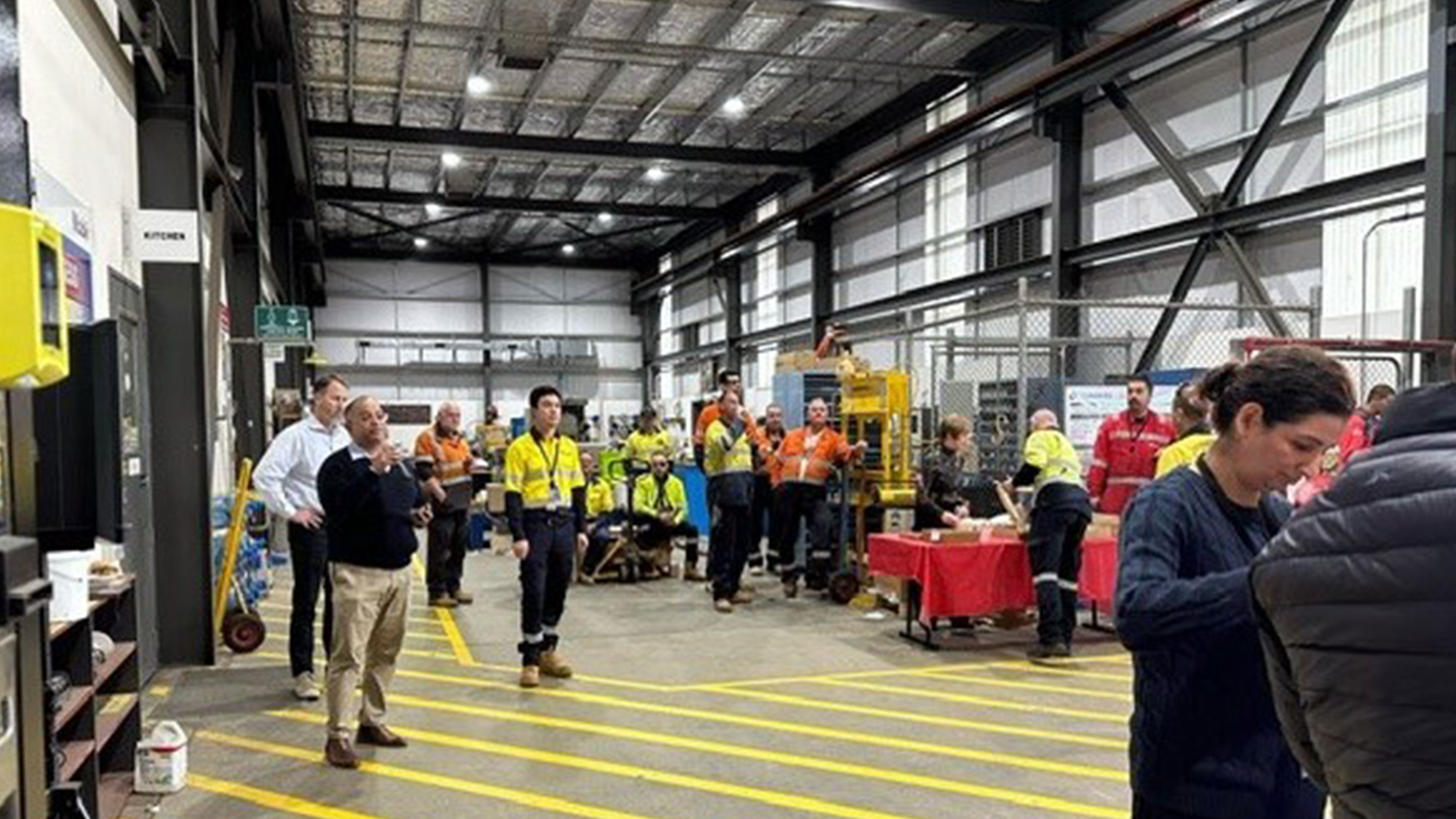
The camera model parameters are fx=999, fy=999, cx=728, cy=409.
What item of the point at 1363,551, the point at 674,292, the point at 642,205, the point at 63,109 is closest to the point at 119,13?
the point at 63,109

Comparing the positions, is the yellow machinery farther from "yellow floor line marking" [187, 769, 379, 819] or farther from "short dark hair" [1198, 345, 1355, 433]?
"short dark hair" [1198, 345, 1355, 433]

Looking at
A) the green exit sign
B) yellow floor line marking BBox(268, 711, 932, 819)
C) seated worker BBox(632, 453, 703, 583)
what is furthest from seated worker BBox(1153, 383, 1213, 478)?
the green exit sign

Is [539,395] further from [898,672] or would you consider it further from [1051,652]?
[1051,652]

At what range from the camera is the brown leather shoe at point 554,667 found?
6051 mm

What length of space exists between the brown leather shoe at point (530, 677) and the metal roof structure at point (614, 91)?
7.17 metres

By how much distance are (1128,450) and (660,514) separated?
14.8 ft

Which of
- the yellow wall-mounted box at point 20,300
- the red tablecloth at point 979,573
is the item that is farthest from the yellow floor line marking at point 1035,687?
the yellow wall-mounted box at point 20,300

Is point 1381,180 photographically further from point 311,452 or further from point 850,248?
point 850,248

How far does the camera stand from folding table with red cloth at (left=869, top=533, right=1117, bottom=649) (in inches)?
264

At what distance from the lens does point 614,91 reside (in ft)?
46.6

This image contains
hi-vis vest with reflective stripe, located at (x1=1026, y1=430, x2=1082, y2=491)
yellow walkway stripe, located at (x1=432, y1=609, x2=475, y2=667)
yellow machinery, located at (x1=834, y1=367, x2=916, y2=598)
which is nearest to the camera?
hi-vis vest with reflective stripe, located at (x1=1026, y1=430, x2=1082, y2=491)

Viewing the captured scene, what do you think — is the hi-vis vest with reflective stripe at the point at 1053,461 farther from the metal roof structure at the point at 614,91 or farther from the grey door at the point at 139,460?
the metal roof structure at the point at 614,91

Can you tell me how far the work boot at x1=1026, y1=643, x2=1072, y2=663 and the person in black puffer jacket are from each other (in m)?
5.56

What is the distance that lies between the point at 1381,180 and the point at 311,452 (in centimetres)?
823
